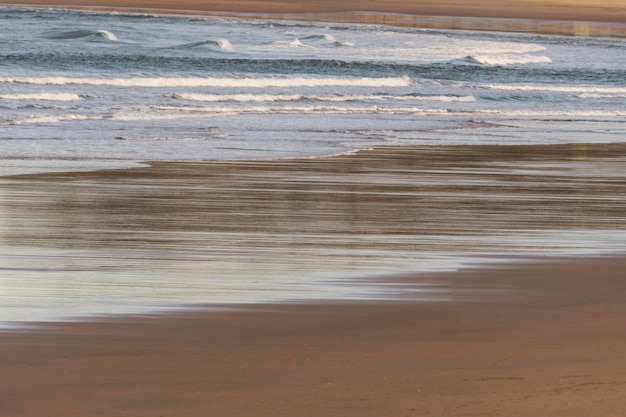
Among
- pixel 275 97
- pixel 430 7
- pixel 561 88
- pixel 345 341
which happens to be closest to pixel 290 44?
Answer: pixel 561 88

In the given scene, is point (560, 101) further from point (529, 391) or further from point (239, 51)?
point (529, 391)

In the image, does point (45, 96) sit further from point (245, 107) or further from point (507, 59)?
point (507, 59)

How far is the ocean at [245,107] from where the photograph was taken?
742 cm

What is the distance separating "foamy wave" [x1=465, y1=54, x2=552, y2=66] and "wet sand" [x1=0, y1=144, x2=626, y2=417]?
114 ft

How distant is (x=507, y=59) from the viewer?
47.0m

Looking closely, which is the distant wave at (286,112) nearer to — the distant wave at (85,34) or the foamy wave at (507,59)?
the foamy wave at (507,59)

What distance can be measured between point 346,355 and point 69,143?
34.1 feet

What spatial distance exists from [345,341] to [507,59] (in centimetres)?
4190

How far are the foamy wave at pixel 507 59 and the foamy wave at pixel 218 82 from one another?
10866mm

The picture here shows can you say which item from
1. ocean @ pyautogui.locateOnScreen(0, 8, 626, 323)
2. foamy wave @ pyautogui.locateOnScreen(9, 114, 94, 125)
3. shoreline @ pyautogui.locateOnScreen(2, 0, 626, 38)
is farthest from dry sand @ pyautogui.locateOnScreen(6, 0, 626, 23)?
foamy wave @ pyautogui.locateOnScreen(9, 114, 94, 125)

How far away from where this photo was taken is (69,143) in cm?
1560

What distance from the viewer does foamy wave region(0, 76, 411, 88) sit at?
28734mm

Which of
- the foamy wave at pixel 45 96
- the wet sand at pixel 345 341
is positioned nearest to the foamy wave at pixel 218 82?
the foamy wave at pixel 45 96

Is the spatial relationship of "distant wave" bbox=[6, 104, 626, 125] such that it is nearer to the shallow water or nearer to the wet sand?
the shallow water
